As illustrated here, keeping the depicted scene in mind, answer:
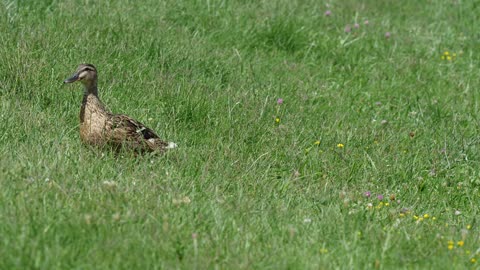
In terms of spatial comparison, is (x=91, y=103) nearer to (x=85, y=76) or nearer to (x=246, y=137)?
(x=85, y=76)

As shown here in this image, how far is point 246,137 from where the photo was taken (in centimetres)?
721

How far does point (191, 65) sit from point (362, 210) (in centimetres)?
312

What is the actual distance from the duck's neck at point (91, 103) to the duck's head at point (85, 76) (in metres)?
0.03

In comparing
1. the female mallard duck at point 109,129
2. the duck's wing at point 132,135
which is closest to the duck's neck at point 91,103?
the female mallard duck at point 109,129

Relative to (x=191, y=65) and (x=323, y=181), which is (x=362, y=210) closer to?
(x=323, y=181)

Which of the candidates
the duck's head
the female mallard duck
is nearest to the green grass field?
the female mallard duck

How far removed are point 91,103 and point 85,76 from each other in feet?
0.72

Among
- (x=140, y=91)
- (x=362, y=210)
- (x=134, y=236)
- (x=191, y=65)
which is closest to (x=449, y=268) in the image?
(x=362, y=210)

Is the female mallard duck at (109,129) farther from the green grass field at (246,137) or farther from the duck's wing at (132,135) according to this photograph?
the green grass field at (246,137)

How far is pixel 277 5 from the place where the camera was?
10664mm

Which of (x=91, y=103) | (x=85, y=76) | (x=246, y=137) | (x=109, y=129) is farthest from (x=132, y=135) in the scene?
(x=246, y=137)

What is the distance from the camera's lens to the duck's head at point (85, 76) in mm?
6777

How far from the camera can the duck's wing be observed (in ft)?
21.6

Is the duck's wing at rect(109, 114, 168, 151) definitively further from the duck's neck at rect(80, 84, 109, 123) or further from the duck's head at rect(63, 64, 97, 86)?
the duck's head at rect(63, 64, 97, 86)
